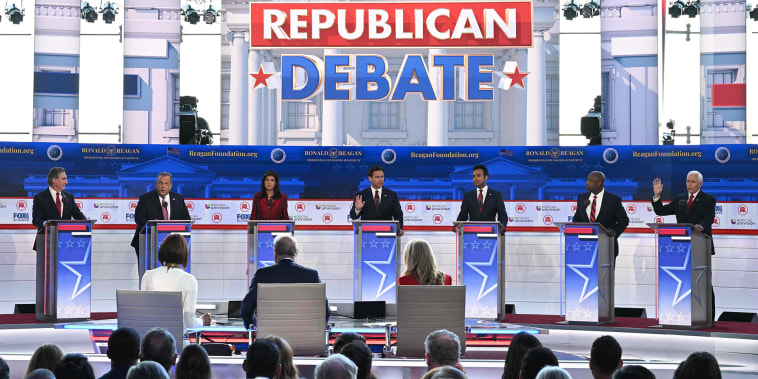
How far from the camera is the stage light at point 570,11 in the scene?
10617 mm

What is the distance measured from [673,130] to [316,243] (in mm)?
4363

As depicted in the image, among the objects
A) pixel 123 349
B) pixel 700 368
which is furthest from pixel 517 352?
pixel 123 349

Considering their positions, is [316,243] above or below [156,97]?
below

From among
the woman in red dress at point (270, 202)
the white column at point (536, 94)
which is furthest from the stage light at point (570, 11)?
the woman in red dress at point (270, 202)

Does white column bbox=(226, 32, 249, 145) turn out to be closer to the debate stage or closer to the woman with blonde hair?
the debate stage

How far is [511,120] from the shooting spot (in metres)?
10.6

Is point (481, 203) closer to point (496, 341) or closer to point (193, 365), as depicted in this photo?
point (496, 341)

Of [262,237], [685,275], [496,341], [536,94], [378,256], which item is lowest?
[496,341]

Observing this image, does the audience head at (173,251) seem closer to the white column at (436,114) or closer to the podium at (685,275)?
the podium at (685,275)

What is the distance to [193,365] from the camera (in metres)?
3.70

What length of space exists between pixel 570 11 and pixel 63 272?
6.48 metres

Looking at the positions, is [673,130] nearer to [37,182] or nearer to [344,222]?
[344,222]

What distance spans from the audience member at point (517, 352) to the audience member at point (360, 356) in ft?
2.20

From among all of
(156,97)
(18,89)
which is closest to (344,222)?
(156,97)
